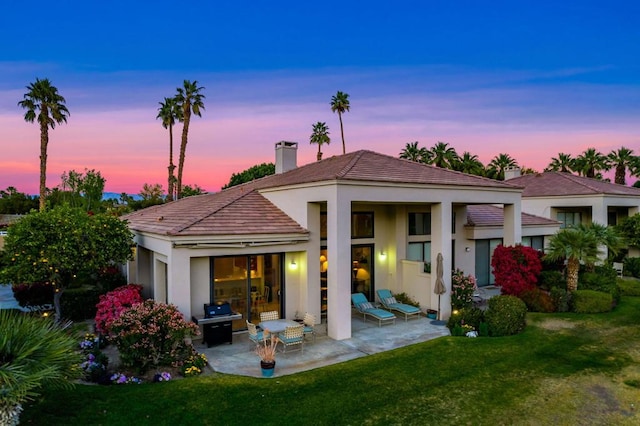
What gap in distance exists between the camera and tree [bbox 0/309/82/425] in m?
5.41

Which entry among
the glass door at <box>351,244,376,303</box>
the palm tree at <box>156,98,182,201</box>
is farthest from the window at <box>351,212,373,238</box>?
the palm tree at <box>156,98,182,201</box>

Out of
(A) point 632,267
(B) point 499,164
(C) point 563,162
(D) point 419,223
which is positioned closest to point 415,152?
(B) point 499,164

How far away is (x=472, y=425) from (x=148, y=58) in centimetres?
2462

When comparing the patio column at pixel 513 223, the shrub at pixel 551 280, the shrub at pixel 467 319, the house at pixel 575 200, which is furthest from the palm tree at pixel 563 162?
the shrub at pixel 467 319

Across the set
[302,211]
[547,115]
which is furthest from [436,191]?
[547,115]

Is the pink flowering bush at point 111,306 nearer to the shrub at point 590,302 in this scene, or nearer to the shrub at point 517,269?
the shrub at point 517,269

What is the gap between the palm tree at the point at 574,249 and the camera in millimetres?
16453

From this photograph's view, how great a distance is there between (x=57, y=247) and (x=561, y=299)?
20.0m

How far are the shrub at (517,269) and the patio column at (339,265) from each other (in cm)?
796

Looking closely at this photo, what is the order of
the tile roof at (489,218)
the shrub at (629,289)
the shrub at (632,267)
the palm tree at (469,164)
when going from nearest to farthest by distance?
the shrub at (629,289) → the tile roof at (489,218) → the shrub at (632,267) → the palm tree at (469,164)

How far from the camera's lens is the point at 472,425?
750 cm

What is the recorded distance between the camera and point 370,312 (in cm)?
1470

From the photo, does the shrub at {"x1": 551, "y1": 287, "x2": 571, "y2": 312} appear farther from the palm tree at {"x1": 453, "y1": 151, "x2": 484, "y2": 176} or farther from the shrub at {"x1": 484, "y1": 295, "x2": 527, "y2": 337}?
the palm tree at {"x1": 453, "y1": 151, "x2": 484, "y2": 176}

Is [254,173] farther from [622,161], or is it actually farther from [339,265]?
[339,265]
